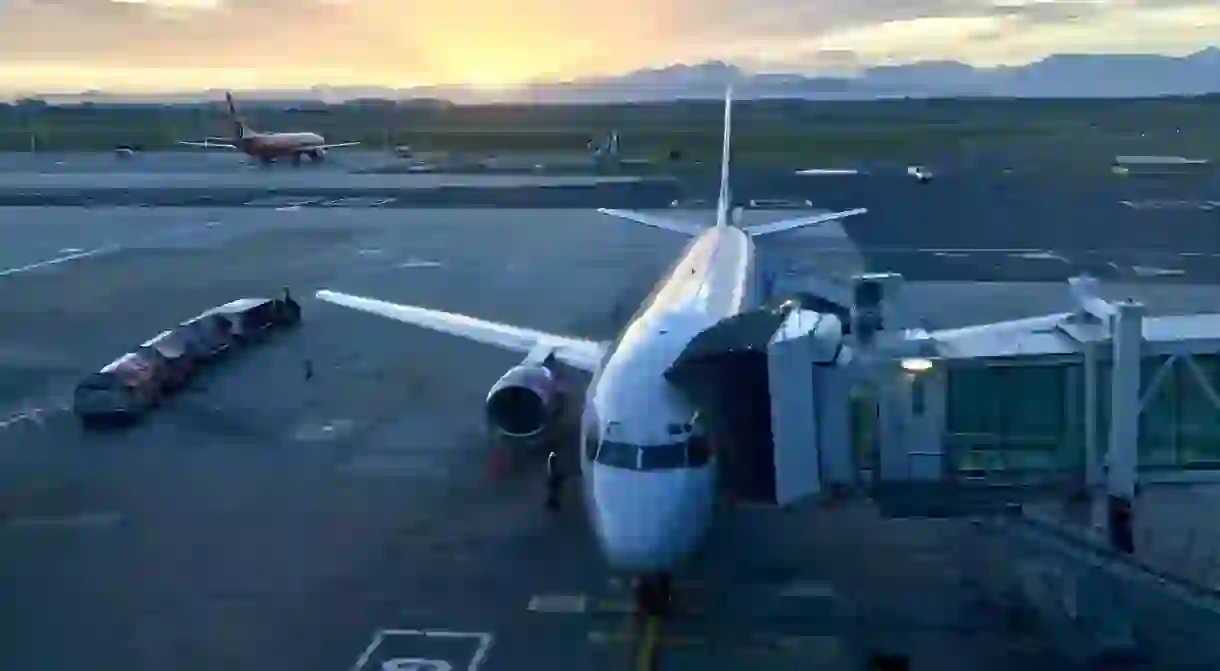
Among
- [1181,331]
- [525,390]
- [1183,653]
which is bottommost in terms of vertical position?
[1183,653]

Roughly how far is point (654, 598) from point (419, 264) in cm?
4645

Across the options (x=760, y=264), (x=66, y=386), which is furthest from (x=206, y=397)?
(x=760, y=264)

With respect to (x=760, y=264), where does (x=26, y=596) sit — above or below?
below

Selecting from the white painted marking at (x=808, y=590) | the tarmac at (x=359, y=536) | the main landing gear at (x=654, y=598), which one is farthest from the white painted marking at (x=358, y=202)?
the main landing gear at (x=654, y=598)

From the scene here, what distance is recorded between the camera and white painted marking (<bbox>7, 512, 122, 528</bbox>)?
27438 mm

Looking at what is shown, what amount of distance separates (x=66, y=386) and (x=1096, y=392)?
31.8 meters

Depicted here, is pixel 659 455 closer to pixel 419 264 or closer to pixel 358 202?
pixel 419 264

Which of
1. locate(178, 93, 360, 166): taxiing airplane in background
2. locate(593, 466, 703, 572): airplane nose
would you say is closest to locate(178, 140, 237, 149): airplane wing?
locate(178, 93, 360, 166): taxiing airplane in background

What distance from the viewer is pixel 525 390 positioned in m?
29.8

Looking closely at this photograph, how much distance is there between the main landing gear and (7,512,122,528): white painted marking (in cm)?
1246

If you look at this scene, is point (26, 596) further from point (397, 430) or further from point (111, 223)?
point (111, 223)

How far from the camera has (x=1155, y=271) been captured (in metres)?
59.9

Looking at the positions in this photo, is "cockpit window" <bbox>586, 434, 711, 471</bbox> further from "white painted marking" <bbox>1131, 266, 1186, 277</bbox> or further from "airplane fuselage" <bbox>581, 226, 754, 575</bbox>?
"white painted marking" <bbox>1131, 266, 1186, 277</bbox>

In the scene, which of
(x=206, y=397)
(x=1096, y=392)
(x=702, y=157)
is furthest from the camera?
(x=702, y=157)
